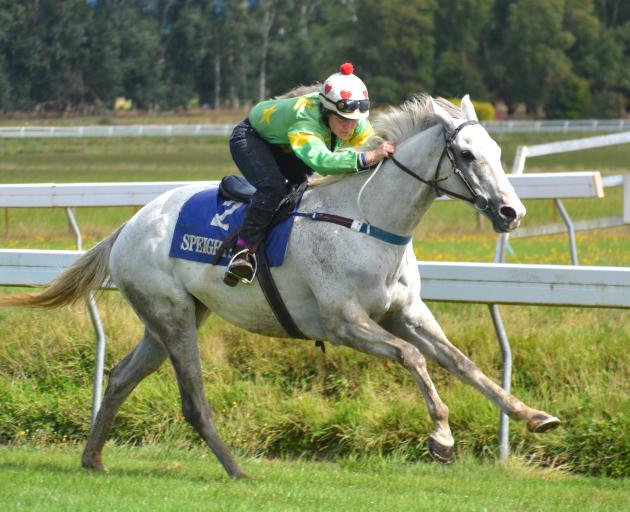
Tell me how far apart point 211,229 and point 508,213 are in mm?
1766

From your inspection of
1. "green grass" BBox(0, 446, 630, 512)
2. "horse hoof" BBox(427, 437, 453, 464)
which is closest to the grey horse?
"horse hoof" BBox(427, 437, 453, 464)

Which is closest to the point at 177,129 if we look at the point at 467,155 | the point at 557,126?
the point at 557,126

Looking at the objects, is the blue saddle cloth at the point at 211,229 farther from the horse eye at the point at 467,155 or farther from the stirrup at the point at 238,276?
the horse eye at the point at 467,155

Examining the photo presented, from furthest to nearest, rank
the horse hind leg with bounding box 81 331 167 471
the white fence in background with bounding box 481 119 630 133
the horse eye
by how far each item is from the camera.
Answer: the white fence in background with bounding box 481 119 630 133 → the horse hind leg with bounding box 81 331 167 471 → the horse eye

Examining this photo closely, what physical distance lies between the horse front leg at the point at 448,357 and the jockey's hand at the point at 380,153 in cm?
75

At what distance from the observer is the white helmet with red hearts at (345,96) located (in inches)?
242

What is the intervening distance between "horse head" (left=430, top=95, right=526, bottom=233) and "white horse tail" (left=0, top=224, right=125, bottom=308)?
2.20m

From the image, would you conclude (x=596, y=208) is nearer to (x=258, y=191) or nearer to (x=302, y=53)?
(x=258, y=191)

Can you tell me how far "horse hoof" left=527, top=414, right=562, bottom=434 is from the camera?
18.4 ft

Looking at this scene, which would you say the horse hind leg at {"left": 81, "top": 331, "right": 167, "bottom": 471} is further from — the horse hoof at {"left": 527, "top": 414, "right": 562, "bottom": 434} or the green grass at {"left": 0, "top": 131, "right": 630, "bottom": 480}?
the horse hoof at {"left": 527, "top": 414, "right": 562, "bottom": 434}

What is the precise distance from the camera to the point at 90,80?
3030 centimetres

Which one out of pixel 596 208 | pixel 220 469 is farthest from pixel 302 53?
pixel 220 469

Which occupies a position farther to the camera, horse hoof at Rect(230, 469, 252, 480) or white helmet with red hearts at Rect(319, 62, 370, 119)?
horse hoof at Rect(230, 469, 252, 480)

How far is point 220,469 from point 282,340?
1689 mm
